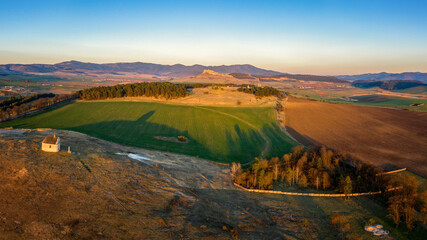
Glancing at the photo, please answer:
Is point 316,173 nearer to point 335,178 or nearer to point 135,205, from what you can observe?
point 335,178

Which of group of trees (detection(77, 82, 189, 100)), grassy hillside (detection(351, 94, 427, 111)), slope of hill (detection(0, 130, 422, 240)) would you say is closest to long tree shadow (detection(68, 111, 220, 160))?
slope of hill (detection(0, 130, 422, 240))

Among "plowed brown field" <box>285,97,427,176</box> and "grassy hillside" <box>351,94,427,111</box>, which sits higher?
"grassy hillside" <box>351,94,427,111</box>

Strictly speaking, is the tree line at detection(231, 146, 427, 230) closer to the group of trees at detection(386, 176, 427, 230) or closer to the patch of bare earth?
the group of trees at detection(386, 176, 427, 230)

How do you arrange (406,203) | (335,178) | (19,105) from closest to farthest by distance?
(406,203) → (335,178) → (19,105)

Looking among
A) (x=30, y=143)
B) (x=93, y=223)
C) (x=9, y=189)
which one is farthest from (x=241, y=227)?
(x=30, y=143)

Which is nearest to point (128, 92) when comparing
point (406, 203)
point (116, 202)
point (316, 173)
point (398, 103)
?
point (116, 202)

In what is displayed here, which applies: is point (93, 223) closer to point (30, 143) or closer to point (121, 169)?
point (121, 169)

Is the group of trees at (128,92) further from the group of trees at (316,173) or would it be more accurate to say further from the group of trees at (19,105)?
the group of trees at (316,173)

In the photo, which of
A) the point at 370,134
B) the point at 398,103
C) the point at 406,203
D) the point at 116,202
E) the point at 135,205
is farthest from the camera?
the point at 398,103
